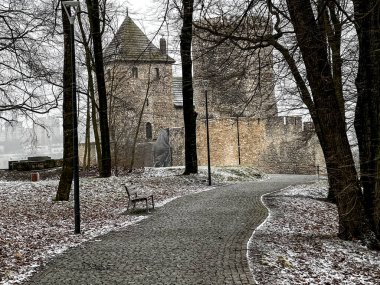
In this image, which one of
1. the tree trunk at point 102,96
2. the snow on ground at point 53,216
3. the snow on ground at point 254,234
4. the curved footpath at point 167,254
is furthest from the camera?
the tree trunk at point 102,96

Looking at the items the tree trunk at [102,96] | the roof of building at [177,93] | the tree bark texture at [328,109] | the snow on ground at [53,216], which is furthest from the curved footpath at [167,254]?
the roof of building at [177,93]

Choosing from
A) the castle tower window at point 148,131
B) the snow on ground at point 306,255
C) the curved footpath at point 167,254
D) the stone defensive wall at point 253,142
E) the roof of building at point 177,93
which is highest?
the roof of building at point 177,93

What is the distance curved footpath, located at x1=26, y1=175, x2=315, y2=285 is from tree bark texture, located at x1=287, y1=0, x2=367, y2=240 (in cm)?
198

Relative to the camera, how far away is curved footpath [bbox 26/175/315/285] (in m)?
6.40

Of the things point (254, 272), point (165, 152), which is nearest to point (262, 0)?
Result: point (254, 272)

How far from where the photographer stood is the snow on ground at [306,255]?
6852 millimetres

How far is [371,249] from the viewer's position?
351 inches

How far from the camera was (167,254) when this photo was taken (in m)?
7.69

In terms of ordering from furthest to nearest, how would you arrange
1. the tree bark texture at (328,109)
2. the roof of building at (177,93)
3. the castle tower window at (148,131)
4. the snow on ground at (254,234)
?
the roof of building at (177,93)
the castle tower window at (148,131)
the tree bark texture at (328,109)
the snow on ground at (254,234)

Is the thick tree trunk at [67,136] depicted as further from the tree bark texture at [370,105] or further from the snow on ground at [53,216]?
the tree bark texture at [370,105]

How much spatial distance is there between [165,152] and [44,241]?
80.6 feet

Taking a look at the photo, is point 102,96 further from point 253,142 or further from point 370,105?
point 253,142

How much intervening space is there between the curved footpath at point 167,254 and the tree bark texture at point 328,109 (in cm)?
198

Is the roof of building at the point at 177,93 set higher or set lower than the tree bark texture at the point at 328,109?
higher
